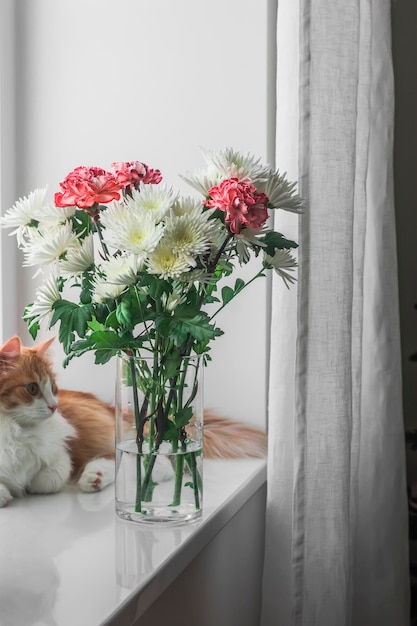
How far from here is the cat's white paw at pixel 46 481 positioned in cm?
113

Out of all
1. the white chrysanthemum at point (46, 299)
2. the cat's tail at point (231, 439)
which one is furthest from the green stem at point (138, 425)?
the cat's tail at point (231, 439)

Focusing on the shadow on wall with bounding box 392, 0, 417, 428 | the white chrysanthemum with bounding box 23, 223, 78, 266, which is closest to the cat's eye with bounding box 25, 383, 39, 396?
the white chrysanthemum with bounding box 23, 223, 78, 266

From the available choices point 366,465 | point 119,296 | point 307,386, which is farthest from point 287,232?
point 366,465

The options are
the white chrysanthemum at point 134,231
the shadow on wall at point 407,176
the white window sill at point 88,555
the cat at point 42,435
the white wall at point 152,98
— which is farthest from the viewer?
the shadow on wall at point 407,176

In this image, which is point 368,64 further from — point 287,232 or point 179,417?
point 179,417

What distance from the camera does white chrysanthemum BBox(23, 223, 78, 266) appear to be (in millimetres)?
971

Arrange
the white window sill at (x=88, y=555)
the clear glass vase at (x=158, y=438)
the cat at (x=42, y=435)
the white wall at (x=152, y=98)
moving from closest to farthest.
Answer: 1. the white window sill at (x=88, y=555)
2. the clear glass vase at (x=158, y=438)
3. the cat at (x=42, y=435)
4. the white wall at (x=152, y=98)

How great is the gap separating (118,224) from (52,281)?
0.42 ft

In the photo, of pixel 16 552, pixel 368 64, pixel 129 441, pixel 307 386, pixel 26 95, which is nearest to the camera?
pixel 16 552

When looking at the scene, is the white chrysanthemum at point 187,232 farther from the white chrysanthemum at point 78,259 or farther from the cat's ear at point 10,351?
the cat's ear at point 10,351

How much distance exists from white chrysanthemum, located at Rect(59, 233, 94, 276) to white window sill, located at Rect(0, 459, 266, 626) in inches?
12.9

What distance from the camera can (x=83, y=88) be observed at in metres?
1.39

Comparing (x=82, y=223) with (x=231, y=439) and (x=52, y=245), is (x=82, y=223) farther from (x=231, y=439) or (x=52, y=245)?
(x=231, y=439)

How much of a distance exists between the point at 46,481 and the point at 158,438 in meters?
0.23
